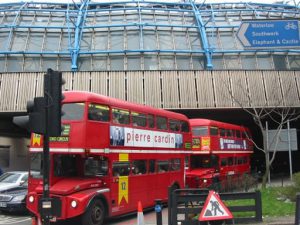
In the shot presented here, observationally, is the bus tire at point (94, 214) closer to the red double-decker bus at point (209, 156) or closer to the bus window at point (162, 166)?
the bus window at point (162, 166)

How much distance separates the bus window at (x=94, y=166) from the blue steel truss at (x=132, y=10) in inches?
866

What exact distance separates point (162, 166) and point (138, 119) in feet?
9.98

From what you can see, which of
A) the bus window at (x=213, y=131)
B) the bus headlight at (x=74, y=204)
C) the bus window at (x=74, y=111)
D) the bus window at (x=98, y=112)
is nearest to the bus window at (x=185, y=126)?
the bus window at (x=213, y=131)

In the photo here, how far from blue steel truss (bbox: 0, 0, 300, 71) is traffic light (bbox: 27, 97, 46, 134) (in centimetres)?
2812

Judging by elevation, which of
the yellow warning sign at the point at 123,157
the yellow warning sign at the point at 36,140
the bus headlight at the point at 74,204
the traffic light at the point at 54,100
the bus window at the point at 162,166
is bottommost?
the bus headlight at the point at 74,204

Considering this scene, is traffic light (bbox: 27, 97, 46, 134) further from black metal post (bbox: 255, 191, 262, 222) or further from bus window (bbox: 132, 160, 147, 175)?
bus window (bbox: 132, 160, 147, 175)

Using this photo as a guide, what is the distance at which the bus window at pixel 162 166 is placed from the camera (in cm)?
1928

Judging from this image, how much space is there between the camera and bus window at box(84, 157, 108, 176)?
50.3 feet

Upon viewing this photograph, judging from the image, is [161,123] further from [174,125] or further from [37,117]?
[37,117]

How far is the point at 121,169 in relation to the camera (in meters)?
16.3

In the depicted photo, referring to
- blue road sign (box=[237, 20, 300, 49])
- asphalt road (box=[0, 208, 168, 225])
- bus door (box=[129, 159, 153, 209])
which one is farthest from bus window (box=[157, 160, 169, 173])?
blue road sign (box=[237, 20, 300, 49])

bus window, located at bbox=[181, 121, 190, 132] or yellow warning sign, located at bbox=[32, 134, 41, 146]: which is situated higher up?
bus window, located at bbox=[181, 121, 190, 132]

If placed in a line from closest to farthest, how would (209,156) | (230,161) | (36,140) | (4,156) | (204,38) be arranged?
(36,140), (209,156), (230,161), (4,156), (204,38)

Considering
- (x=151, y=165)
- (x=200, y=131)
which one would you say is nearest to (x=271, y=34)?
(x=151, y=165)
